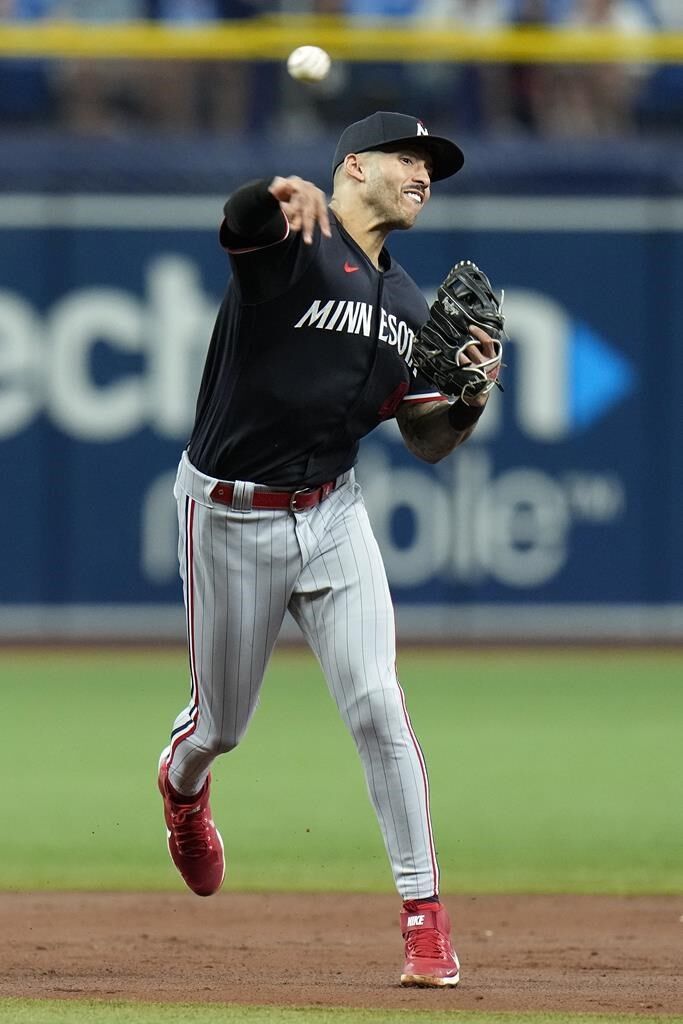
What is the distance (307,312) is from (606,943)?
1.80 m

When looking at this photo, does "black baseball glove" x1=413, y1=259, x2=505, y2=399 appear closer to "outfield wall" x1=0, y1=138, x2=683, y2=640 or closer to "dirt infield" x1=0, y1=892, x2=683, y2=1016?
"dirt infield" x1=0, y1=892, x2=683, y2=1016

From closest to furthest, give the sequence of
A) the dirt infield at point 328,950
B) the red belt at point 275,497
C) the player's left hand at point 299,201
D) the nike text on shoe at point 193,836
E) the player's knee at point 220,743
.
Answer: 1. the player's left hand at point 299,201
2. the dirt infield at point 328,950
3. the red belt at point 275,497
4. the player's knee at point 220,743
5. the nike text on shoe at point 193,836

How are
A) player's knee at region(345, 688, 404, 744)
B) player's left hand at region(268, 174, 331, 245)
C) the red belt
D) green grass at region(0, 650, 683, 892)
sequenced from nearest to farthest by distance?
player's left hand at region(268, 174, 331, 245) → player's knee at region(345, 688, 404, 744) → the red belt → green grass at region(0, 650, 683, 892)

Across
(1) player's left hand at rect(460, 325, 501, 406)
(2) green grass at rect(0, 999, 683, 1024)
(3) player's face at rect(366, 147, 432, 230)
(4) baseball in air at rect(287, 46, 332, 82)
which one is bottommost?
(2) green grass at rect(0, 999, 683, 1024)

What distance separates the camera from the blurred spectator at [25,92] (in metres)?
11.1

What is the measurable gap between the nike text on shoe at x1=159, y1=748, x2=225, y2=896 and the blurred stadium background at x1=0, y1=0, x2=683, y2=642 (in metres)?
Result: 6.13

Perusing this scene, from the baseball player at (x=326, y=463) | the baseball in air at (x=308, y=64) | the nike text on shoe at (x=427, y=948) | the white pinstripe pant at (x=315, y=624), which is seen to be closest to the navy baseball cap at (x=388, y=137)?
the baseball player at (x=326, y=463)

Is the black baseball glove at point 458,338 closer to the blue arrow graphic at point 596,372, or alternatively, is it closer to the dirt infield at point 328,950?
the dirt infield at point 328,950

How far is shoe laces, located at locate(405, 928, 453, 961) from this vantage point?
399 centimetres

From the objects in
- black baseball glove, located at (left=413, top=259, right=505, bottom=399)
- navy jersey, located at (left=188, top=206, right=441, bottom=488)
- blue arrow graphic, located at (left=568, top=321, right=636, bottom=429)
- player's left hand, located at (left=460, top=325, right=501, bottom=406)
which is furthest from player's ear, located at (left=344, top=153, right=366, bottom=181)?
blue arrow graphic, located at (left=568, top=321, right=636, bottom=429)

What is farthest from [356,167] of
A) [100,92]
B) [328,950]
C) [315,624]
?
[100,92]

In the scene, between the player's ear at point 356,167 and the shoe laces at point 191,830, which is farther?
the shoe laces at point 191,830

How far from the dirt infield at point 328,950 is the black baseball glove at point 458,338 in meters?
1.34

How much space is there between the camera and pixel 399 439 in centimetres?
1087
